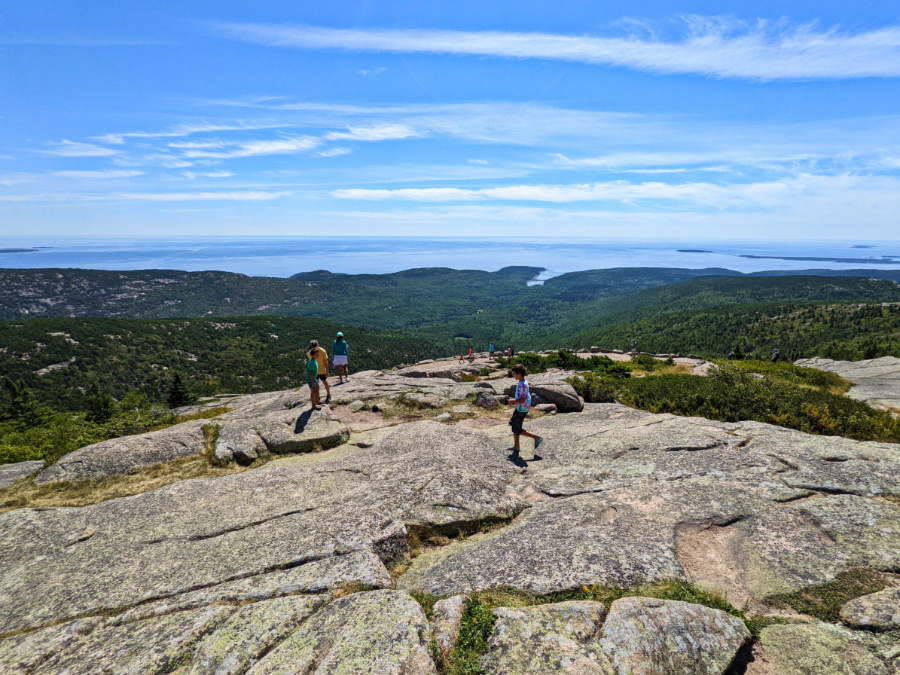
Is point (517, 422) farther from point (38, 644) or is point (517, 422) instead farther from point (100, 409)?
point (100, 409)

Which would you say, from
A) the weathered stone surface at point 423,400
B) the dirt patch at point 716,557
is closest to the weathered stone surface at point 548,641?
the dirt patch at point 716,557

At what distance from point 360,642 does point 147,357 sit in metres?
139

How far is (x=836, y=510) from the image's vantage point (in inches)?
275

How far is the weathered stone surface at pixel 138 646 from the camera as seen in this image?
4.66 metres

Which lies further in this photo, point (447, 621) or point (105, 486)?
point (105, 486)

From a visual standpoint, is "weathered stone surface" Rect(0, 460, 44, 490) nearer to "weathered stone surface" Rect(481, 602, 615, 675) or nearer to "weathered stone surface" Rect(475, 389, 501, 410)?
"weathered stone surface" Rect(481, 602, 615, 675)

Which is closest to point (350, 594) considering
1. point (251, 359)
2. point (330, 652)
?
point (330, 652)

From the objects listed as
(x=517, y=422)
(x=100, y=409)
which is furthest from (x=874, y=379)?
(x=100, y=409)

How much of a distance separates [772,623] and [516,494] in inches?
187

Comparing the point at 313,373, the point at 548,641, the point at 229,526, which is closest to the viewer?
the point at 548,641

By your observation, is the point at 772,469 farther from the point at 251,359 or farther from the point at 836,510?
the point at 251,359

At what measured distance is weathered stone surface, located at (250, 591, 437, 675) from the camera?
432 centimetres

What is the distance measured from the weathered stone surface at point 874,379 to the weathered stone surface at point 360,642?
25.8 meters

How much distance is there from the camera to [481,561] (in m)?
6.36
